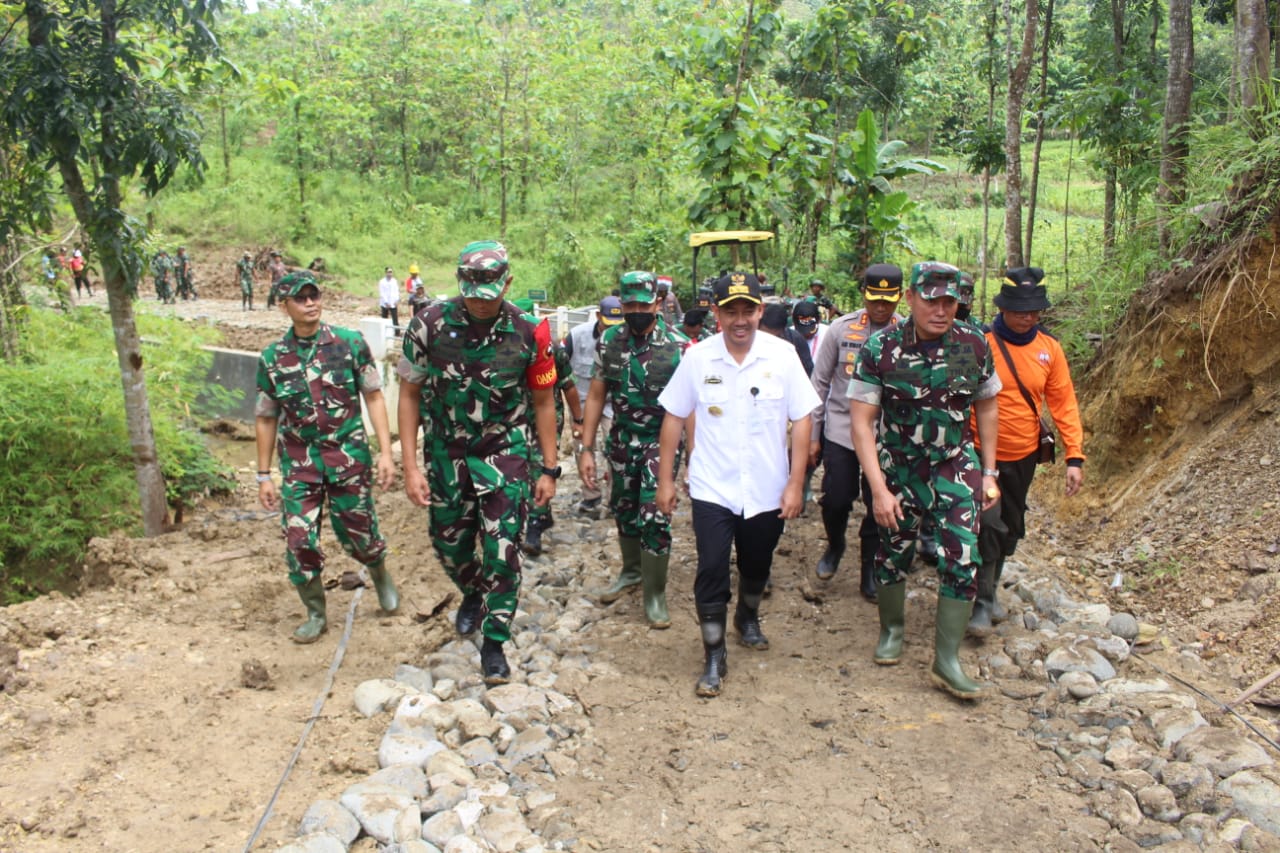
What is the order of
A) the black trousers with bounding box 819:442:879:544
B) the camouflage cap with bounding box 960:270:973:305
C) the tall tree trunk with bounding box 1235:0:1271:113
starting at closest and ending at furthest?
the camouflage cap with bounding box 960:270:973:305, the black trousers with bounding box 819:442:879:544, the tall tree trunk with bounding box 1235:0:1271:113

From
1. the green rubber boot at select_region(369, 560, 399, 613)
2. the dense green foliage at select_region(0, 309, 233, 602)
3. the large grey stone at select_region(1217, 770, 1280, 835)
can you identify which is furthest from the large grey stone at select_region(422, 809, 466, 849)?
the dense green foliage at select_region(0, 309, 233, 602)

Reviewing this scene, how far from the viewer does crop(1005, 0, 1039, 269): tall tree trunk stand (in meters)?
10.3

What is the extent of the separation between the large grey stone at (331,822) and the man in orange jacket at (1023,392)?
320 centimetres

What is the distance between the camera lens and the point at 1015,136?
10.8 metres

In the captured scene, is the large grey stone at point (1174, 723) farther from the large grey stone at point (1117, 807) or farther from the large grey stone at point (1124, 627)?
the large grey stone at point (1124, 627)

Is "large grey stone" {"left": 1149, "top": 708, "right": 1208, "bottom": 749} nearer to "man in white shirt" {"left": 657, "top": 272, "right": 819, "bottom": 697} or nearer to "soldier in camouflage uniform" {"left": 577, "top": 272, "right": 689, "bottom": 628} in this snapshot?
"man in white shirt" {"left": 657, "top": 272, "right": 819, "bottom": 697}

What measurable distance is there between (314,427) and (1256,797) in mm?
4456

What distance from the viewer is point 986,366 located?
4371mm

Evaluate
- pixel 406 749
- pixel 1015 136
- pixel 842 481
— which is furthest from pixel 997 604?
pixel 1015 136

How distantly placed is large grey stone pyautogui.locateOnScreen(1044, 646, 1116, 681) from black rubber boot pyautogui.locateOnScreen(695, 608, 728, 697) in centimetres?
155

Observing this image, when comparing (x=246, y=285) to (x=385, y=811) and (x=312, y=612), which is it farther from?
(x=385, y=811)

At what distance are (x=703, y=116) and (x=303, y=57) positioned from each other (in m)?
29.3

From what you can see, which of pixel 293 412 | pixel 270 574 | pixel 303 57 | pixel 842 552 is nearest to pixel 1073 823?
pixel 842 552

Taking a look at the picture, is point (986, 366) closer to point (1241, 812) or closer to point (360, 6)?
point (1241, 812)
